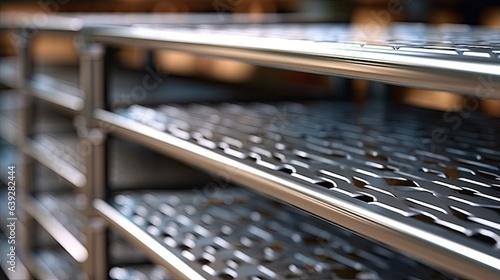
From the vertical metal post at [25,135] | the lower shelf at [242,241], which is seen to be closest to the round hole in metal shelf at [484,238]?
the lower shelf at [242,241]

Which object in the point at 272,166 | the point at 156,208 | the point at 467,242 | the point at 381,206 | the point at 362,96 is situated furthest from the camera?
the point at 362,96

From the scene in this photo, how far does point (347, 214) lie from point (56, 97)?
106cm

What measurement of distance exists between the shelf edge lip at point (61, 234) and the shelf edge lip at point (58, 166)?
0.38 feet

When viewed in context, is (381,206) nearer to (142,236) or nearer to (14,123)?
(142,236)

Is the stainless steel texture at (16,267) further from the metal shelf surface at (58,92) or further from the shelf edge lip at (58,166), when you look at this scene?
the metal shelf surface at (58,92)

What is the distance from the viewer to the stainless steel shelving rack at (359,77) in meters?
0.56

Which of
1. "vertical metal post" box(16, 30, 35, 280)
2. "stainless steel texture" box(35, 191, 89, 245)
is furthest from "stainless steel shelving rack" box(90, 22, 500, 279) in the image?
"vertical metal post" box(16, 30, 35, 280)

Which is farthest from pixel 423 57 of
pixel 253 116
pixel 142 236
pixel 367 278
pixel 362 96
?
pixel 362 96

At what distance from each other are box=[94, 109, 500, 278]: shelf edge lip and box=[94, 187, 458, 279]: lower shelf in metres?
0.16

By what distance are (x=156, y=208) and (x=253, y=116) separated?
0.28m

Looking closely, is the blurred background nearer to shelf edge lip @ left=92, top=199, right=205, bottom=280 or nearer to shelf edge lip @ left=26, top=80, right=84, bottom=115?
shelf edge lip @ left=26, top=80, right=84, bottom=115

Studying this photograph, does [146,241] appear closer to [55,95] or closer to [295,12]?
[55,95]

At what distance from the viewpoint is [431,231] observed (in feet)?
2.02

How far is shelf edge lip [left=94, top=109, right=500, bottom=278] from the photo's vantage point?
22.3 inches
